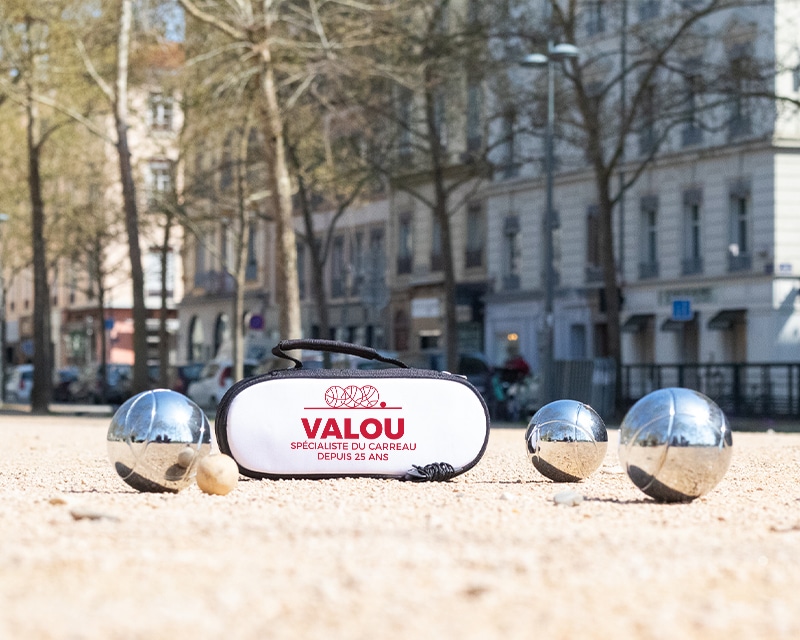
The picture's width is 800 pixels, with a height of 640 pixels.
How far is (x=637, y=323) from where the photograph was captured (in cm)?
4872

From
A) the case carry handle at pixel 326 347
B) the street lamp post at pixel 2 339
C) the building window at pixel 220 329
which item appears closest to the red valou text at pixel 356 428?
the case carry handle at pixel 326 347

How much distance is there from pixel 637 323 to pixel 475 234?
10963 millimetres

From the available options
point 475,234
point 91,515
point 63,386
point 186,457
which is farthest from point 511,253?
point 91,515

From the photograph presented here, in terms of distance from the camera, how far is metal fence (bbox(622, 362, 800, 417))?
3412 cm

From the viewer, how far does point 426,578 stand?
6.13 meters

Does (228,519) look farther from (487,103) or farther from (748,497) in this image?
(487,103)

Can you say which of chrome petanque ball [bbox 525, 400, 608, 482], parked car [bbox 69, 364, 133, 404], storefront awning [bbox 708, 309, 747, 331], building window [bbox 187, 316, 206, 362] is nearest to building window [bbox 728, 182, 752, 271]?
storefront awning [bbox 708, 309, 747, 331]

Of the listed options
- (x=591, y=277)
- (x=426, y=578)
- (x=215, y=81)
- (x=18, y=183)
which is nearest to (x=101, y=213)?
(x=18, y=183)

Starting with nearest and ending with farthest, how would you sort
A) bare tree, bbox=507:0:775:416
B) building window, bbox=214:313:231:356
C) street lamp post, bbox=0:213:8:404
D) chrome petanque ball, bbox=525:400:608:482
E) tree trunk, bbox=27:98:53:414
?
chrome petanque ball, bbox=525:400:608:482 → bare tree, bbox=507:0:775:416 → tree trunk, bbox=27:98:53:414 → street lamp post, bbox=0:213:8:404 → building window, bbox=214:313:231:356

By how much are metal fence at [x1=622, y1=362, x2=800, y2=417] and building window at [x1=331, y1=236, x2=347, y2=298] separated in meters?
30.0

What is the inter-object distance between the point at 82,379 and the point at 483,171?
18.5 meters

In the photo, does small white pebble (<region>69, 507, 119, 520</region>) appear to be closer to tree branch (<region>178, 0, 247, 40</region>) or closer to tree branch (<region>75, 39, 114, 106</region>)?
tree branch (<region>178, 0, 247, 40</region>)

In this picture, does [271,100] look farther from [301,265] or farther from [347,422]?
[301,265]

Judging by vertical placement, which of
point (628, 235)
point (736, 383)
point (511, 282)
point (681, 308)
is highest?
point (628, 235)
